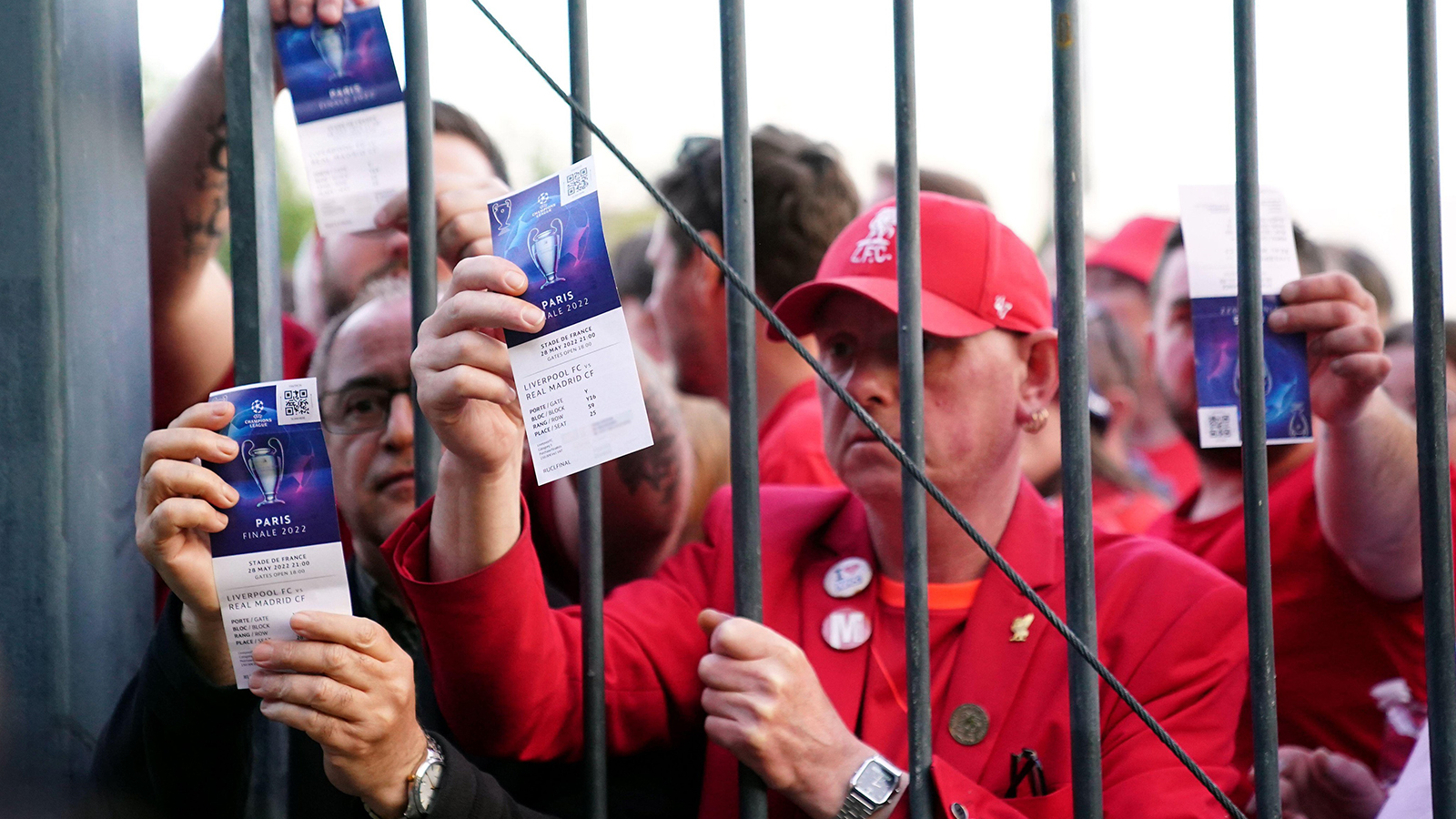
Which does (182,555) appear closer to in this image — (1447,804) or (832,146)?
(1447,804)

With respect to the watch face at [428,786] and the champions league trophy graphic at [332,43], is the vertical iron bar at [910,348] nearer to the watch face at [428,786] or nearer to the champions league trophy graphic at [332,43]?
the watch face at [428,786]

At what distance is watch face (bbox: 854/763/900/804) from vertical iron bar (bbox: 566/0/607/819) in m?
0.29

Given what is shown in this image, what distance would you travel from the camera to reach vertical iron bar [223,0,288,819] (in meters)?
1.31

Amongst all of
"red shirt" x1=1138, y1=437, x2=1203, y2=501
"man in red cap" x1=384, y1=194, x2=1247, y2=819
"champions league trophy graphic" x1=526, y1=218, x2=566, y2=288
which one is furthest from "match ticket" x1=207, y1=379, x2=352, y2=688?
"red shirt" x1=1138, y1=437, x2=1203, y2=501

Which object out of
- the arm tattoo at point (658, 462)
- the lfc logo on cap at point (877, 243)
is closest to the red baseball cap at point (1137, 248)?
the lfc logo on cap at point (877, 243)

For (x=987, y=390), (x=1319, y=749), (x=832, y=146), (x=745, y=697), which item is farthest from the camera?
(x=832, y=146)

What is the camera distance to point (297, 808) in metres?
1.61

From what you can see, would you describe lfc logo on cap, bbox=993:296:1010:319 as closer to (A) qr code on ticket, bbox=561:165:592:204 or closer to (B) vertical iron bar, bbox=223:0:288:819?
(A) qr code on ticket, bbox=561:165:592:204

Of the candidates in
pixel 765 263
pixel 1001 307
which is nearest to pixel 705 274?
pixel 765 263

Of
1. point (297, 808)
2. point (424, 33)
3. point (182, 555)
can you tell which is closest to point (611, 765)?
point (297, 808)

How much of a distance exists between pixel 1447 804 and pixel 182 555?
130cm

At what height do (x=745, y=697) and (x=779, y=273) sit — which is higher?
(x=779, y=273)

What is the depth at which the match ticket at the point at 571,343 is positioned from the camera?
1.07 meters

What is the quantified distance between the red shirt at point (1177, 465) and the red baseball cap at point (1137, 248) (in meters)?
0.38
